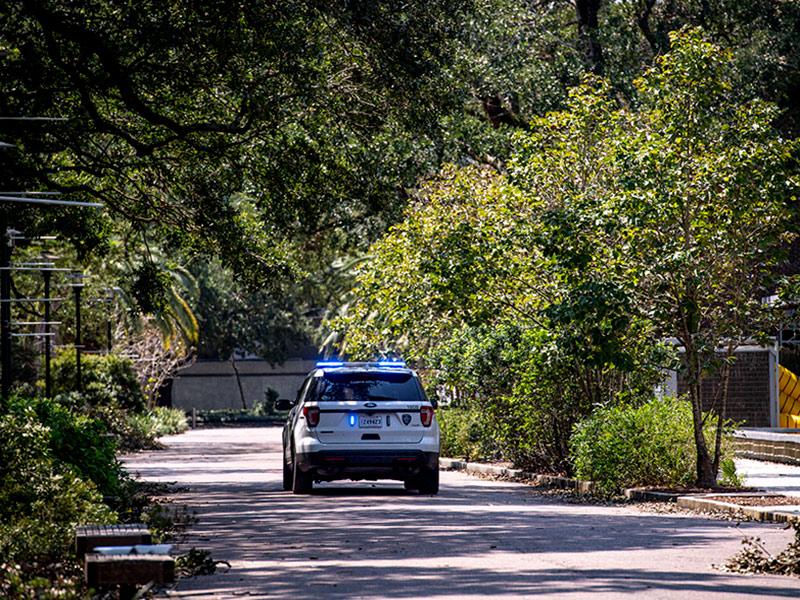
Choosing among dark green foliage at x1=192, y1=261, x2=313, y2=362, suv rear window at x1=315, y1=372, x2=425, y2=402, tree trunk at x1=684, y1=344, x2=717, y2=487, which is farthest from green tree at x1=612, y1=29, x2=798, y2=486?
dark green foliage at x1=192, y1=261, x2=313, y2=362

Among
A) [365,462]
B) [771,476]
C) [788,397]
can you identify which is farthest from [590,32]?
→ [365,462]

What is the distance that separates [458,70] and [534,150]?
5.95 feet

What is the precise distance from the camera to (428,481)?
21641 millimetres

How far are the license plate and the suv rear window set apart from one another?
285mm

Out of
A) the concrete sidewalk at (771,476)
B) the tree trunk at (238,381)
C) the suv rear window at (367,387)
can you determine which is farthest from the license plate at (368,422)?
the tree trunk at (238,381)

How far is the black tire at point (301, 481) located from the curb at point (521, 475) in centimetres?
379

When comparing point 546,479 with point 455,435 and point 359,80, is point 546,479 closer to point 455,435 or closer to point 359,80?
point 359,80

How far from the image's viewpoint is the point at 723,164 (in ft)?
65.7

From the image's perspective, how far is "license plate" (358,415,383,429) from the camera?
2117cm

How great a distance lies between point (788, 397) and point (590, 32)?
969 cm

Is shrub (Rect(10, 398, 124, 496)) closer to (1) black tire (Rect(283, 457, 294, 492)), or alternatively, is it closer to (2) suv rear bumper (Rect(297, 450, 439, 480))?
(2) suv rear bumper (Rect(297, 450, 439, 480))

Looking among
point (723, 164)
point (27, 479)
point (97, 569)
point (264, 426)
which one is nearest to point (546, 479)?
point (723, 164)

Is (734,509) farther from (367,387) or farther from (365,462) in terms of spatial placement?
(367,387)

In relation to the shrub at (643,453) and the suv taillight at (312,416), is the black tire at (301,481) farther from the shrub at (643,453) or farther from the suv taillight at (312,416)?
the shrub at (643,453)
